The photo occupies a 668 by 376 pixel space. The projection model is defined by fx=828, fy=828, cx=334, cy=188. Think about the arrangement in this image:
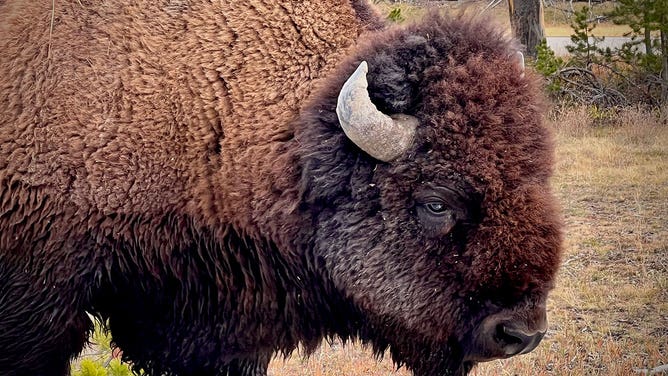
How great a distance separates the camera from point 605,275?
7.50 metres

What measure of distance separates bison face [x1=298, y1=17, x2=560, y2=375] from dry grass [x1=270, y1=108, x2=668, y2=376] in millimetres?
1894

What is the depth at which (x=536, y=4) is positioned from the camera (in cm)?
1703

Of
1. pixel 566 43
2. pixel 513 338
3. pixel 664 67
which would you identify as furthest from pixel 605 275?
pixel 566 43

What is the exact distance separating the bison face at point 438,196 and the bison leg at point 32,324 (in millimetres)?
1113

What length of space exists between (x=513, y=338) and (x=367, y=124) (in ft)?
3.29

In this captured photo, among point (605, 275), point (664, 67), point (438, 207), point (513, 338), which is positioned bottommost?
point (664, 67)

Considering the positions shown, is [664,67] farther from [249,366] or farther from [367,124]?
[367,124]

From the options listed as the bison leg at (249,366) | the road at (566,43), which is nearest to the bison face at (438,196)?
the bison leg at (249,366)

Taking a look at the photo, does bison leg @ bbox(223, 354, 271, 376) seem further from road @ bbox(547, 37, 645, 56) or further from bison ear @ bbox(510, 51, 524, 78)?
road @ bbox(547, 37, 645, 56)

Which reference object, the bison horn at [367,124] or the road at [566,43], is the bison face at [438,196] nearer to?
the bison horn at [367,124]

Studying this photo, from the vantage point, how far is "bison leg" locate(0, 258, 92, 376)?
352 centimetres

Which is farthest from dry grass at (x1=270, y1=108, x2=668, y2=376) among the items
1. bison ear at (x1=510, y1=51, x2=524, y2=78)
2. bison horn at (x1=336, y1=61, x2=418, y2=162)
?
bison ear at (x1=510, y1=51, x2=524, y2=78)

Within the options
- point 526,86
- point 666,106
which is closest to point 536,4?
point 666,106

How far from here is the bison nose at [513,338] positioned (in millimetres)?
3148
